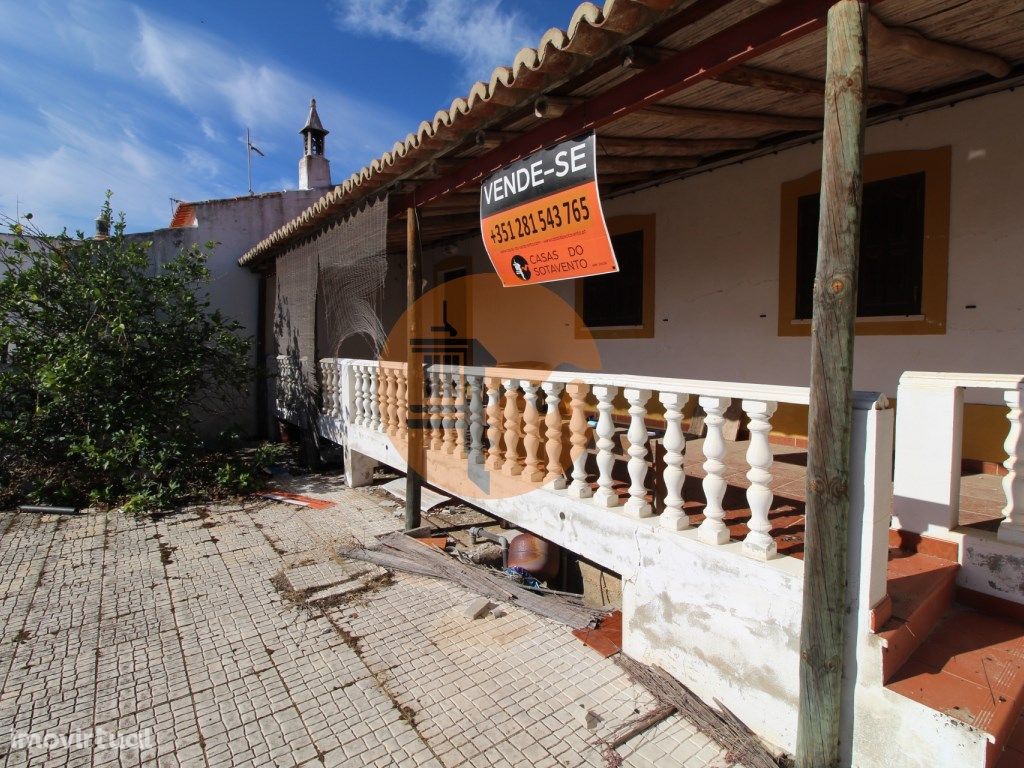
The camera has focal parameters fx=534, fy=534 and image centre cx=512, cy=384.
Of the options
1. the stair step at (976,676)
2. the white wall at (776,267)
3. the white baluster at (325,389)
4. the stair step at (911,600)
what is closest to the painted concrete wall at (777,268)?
the white wall at (776,267)

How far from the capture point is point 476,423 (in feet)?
13.9

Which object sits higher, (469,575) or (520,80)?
(520,80)

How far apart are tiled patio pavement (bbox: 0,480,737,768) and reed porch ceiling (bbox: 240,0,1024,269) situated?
305 cm

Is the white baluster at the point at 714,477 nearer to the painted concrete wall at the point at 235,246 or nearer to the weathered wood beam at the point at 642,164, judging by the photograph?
the weathered wood beam at the point at 642,164

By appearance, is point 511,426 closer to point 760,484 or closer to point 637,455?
point 637,455

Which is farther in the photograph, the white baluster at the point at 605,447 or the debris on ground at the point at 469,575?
the debris on ground at the point at 469,575

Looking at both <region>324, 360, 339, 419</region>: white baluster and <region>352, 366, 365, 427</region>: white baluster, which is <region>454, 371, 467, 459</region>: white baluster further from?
<region>324, 360, 339, 419</region>: white baluster

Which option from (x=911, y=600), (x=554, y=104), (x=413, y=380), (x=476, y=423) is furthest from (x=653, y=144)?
(x=911, y=600)

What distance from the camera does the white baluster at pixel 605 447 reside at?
3.14m

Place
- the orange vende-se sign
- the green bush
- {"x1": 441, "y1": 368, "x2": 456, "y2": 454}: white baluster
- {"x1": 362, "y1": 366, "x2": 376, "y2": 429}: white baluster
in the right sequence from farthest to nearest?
1. {"x1": 362, "y1": 366, "x2": 376, "y2": 429}: white baluster
2. the green bush
3. {"x1": 441, "y1": 368, "x2": 456, "y2": 454}: white baluster
4. the orange vende-se sign

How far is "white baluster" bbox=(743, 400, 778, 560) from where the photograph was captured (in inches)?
94.0

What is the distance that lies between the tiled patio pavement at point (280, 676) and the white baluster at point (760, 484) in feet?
2.96

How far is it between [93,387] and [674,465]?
247 inches

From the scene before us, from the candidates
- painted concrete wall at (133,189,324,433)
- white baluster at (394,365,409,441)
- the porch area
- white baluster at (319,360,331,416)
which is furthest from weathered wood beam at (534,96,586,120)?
painted concrete wall at (133,189,324,433)
